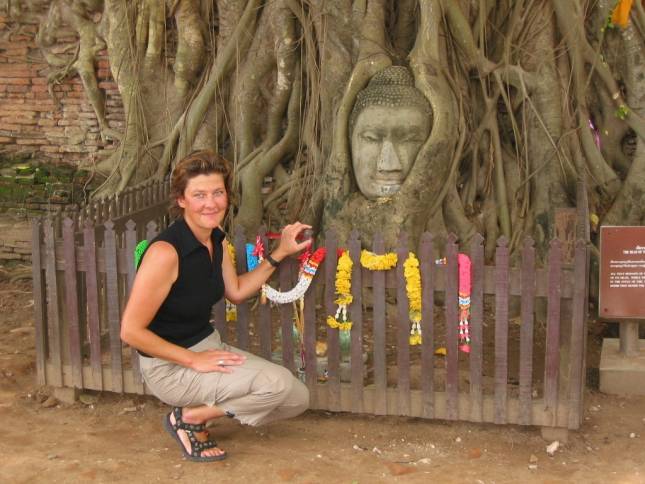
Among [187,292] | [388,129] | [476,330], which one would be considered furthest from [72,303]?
[388,129]

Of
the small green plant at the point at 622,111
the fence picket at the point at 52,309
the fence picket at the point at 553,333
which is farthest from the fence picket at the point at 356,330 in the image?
the small green plant at the point at 622,111

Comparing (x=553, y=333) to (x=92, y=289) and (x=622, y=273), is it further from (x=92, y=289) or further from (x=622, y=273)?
(x=92, y=289)

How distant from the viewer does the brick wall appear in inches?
328

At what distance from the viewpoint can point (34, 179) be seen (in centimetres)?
834

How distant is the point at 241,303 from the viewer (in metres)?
4.47

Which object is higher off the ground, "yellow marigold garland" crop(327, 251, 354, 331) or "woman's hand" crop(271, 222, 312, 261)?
"woman's hand" crop(271, 222, 312, 261)

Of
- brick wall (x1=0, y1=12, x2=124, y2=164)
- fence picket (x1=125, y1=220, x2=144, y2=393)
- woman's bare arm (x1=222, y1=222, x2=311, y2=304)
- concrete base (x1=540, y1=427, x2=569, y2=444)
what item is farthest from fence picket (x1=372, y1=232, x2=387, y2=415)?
brick wall (x1=0, y1=12, x2=124, y2=164)

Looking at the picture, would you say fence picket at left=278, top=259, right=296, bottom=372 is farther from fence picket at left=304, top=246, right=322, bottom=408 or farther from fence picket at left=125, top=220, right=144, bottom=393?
fence picket at left=125, top=220, right=144, bottom=393

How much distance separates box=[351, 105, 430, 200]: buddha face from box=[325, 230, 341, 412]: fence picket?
1697 mm

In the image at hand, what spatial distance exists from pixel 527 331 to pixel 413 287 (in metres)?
0.58

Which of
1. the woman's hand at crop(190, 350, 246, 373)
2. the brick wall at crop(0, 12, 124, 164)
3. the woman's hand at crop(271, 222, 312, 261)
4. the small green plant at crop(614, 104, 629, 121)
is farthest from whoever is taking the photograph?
the brick wall at crop(0, 12, 124, 164)

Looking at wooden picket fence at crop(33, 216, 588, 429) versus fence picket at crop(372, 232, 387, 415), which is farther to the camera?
fence picket at crop(372, 232, 387, 415)

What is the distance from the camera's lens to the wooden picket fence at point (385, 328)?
420cm

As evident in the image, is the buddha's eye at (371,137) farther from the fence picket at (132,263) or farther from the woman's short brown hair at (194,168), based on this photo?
the woman's short brown hair at (194,168)
